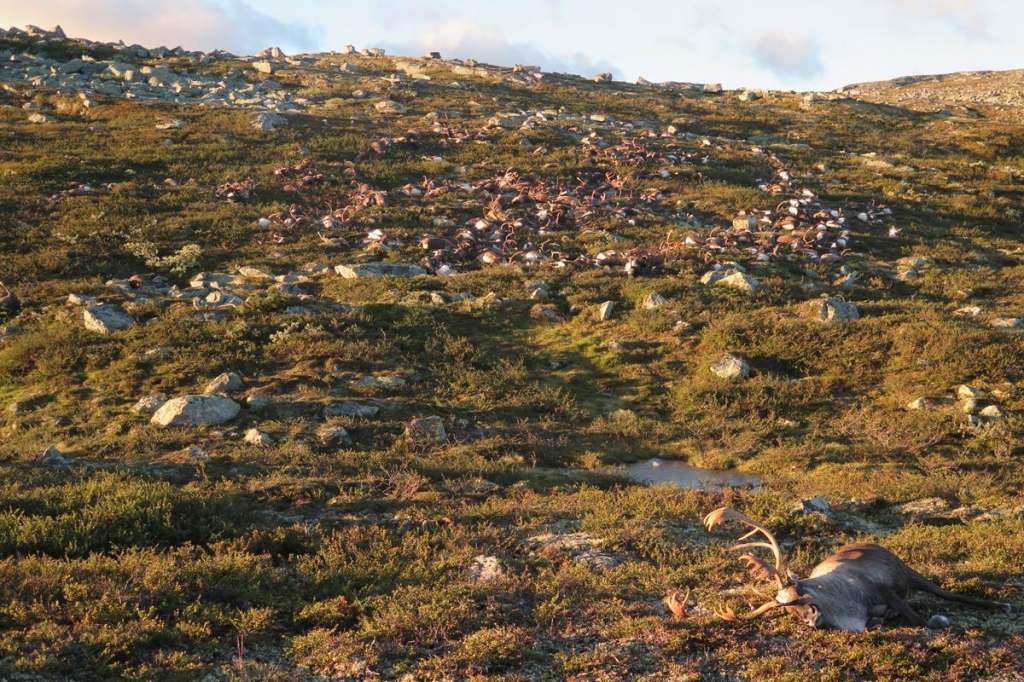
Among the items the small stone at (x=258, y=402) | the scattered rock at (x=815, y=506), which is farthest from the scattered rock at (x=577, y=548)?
the small stone at (x=258, y=402)

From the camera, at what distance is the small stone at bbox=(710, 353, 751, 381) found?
16234 mm

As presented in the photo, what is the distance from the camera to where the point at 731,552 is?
9.12 m

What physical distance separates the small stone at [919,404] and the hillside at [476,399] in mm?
59

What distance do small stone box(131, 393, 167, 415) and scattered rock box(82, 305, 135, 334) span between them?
370 centimetres

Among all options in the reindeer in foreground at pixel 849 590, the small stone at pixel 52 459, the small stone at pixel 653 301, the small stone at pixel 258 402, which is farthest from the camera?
the small stone at pixel 653 301

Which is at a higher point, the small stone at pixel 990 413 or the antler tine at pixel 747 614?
the small stone at pixel 990 413

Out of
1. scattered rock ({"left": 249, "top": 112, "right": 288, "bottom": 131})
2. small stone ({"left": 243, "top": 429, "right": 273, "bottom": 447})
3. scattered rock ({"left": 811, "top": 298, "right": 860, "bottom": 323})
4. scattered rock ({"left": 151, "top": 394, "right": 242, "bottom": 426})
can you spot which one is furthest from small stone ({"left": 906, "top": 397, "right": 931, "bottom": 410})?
scattered rock ({"left": 249, "top": 112, "right": 288, "bottom": 131})

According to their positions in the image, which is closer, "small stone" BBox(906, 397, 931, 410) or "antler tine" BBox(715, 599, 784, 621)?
"antler tine" BBox(715, 599, 784, 621)

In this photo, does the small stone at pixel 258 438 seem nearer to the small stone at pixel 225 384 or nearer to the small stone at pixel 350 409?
the small stone at pixel 350 409

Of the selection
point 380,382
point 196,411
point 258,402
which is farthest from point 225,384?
point 380,382

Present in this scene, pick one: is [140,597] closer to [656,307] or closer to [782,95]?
[656,307]

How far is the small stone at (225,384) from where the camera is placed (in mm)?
15172

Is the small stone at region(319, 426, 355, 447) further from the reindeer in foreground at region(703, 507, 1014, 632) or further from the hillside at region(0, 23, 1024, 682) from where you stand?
the reindeer in foreground at region(703, 507, 1014, 632)

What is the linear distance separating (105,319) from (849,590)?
17.0 meters
